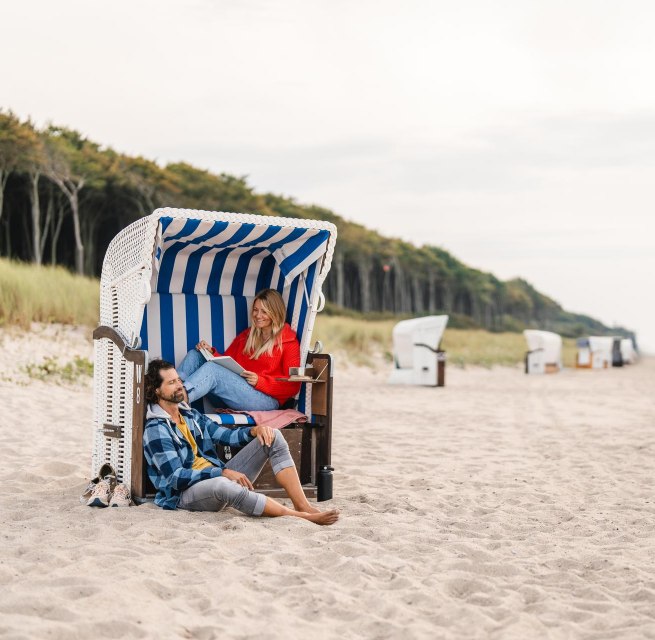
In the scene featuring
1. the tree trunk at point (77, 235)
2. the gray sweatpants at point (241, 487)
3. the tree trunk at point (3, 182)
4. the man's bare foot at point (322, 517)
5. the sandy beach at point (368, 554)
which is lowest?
the sandy beach at point (368, 554)

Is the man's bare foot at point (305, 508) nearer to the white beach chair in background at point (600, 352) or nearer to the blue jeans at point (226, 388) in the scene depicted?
the blue jeans at point (226, 388)

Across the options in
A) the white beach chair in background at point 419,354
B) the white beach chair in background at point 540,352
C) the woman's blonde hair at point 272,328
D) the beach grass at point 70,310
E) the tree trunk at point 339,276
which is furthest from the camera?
the tree trunk at point 339,276

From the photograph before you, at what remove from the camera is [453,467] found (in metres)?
6.87

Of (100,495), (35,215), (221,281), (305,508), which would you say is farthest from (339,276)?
(305,508)

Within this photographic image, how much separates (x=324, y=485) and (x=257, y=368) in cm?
88

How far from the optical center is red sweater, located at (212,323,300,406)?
5.64m

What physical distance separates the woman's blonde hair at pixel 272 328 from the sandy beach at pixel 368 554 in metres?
1.03

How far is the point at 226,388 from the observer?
5.56 meters

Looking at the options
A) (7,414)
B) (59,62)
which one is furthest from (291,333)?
(59,62)

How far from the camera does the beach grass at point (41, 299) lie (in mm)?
13788

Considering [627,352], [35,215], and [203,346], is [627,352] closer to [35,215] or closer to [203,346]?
[35,215]

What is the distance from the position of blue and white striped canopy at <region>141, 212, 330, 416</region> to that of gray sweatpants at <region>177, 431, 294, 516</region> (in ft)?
3.15

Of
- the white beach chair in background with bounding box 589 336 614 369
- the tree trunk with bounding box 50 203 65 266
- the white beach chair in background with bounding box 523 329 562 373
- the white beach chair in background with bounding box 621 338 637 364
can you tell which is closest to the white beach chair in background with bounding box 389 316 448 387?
the white beach chair in background with bounding box 523 329 562 373

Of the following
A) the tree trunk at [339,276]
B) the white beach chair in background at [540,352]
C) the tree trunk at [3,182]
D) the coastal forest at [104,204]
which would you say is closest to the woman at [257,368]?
the white beach chair in background at [540,352]
